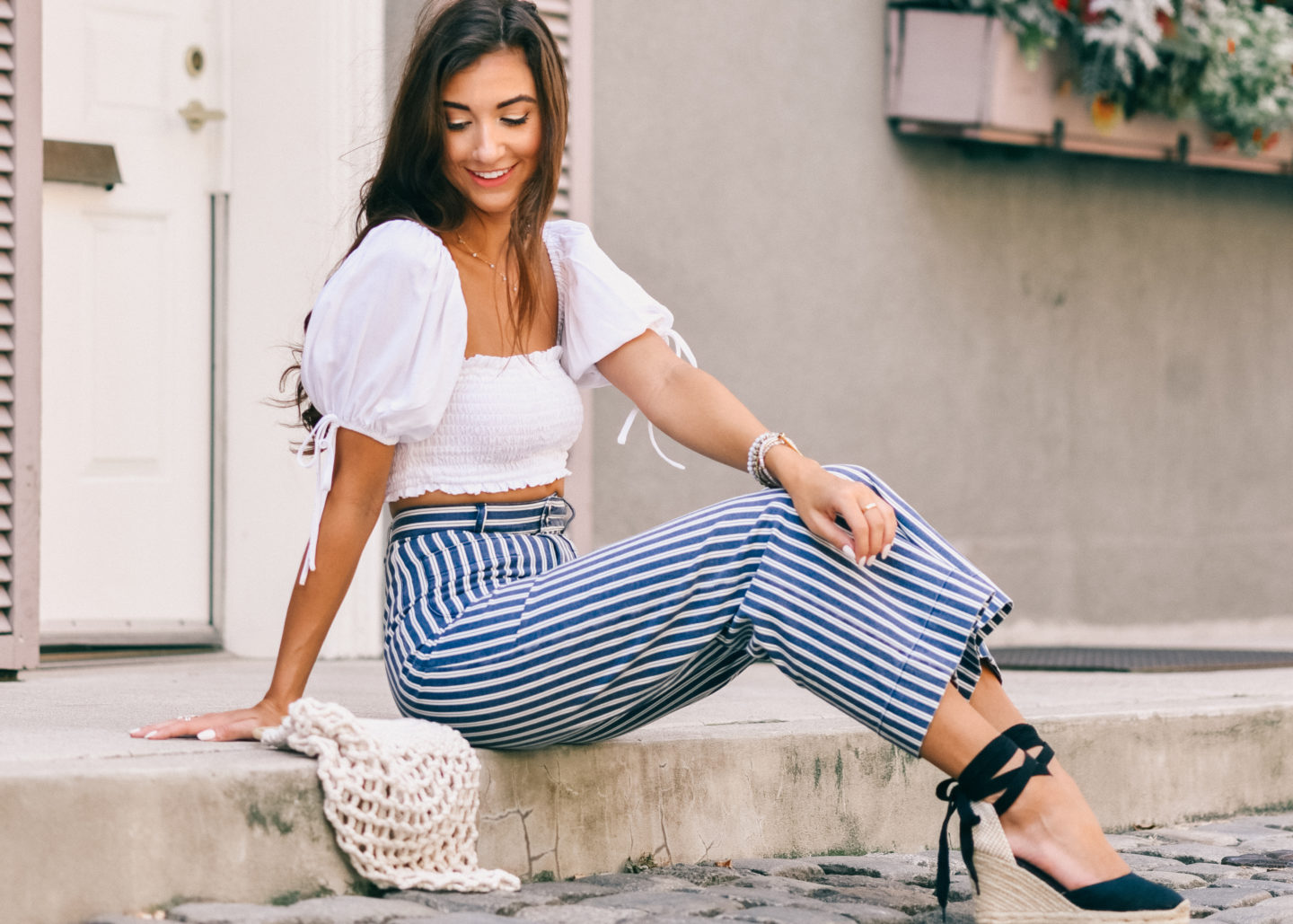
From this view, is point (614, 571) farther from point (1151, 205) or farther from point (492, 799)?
point (1151, 205)

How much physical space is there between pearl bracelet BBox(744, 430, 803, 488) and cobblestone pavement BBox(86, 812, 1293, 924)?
0.58m

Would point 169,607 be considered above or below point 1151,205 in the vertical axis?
below

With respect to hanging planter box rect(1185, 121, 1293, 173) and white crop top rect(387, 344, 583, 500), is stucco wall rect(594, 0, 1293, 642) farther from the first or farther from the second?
white crop top rect(387, 344, 583, 500)

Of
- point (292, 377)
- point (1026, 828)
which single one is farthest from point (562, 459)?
point (292, 377)

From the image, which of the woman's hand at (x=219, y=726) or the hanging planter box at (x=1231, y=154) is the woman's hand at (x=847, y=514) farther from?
the hanging planter box at (x=1231, y=154)

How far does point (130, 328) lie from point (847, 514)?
2.37 meters

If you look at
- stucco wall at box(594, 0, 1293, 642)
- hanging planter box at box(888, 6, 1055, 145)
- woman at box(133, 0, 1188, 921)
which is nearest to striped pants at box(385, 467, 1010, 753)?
woman at box(133, 0, 1188, 921)

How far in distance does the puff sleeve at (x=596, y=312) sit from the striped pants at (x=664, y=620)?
298 millimetres

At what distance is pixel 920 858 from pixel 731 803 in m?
0.38

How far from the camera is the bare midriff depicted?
2.31 meters

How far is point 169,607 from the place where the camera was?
152 inches

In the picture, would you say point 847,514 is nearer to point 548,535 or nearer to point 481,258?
point 548,535

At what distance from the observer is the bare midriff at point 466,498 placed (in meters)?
2.31

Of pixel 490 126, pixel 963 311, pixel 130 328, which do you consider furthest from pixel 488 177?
pixel 963 311
